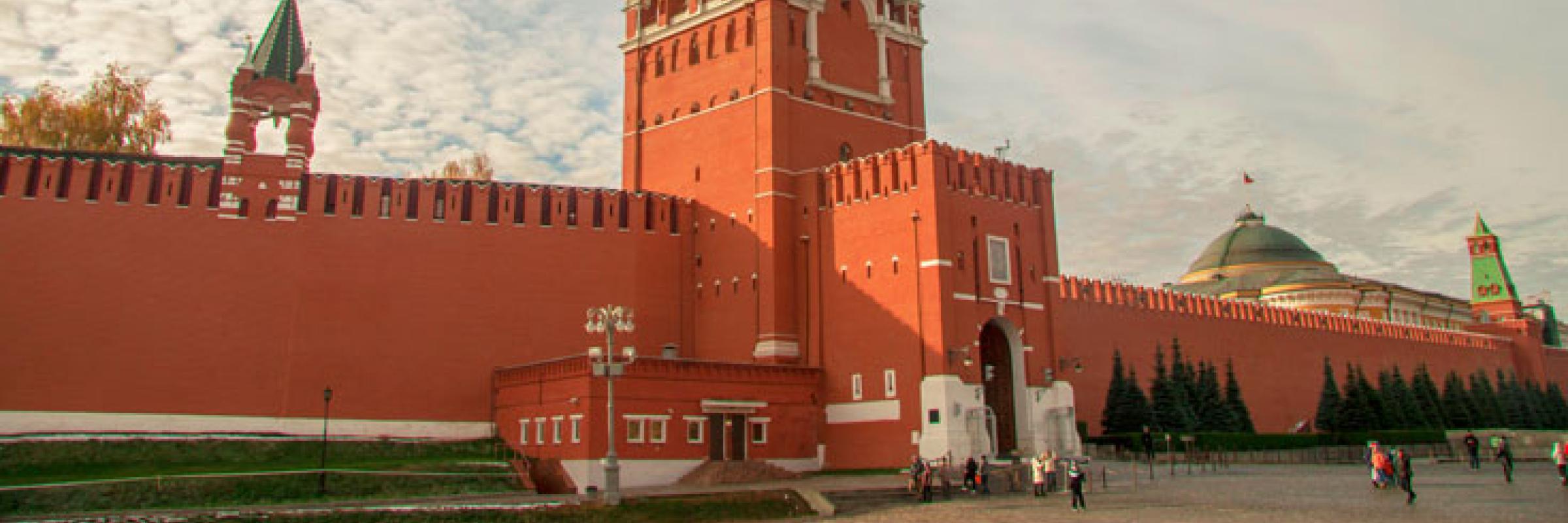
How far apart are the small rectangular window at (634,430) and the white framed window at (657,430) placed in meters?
0.26

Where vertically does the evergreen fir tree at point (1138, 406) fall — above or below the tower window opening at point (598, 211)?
below

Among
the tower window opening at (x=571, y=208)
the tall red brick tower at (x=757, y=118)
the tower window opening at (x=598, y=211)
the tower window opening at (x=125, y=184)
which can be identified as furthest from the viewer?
the tower window opening at (x=598, y=211)

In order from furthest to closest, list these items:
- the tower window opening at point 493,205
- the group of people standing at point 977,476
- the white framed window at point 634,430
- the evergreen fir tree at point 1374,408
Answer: the evergreen fir tree at point 1374,408
the tower window opening at point 493,205
the white framed window at point 634,430
the group of people standing at point 977,476

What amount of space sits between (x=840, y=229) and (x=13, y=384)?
22.8 meters

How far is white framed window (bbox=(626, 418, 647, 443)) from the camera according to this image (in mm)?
31125

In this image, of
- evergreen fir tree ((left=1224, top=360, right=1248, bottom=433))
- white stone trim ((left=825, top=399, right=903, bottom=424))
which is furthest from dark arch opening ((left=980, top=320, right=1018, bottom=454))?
evergreen fir tree ((left=1224, top=360, right=1248, bottom=433))

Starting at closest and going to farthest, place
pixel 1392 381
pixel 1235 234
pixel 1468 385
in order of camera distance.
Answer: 1. pixel 1392 381
2. pixel 1468 385
3. pixel 1235 234

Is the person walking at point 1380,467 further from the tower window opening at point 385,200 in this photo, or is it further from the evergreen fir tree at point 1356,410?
the evergreen fir tree at point 1356,410

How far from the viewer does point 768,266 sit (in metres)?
36.9

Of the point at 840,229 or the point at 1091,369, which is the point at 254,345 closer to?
the point at 840,229

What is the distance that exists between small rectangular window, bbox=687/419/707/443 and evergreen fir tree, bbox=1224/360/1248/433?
24.6 meters

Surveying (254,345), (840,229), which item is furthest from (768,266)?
(254,345)

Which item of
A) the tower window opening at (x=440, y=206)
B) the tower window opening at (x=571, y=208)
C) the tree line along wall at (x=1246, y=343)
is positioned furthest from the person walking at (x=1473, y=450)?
the tower window opening at (x=440, y=206)

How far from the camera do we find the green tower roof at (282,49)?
36031 mm
